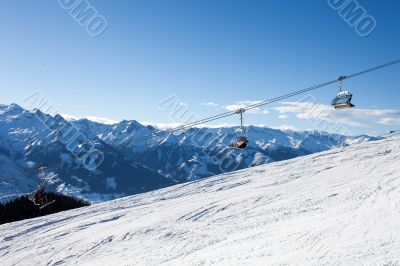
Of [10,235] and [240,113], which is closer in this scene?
[240,113]

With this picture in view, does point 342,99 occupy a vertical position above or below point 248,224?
above

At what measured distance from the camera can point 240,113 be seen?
17484 mm

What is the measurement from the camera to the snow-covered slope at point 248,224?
47.6ft

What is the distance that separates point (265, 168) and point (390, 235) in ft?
84.8

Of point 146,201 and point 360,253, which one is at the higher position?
Result: point 360,253

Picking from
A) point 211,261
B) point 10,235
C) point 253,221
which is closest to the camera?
point 211,261

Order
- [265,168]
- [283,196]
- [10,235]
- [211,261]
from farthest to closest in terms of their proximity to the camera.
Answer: [265,168]
[10,235]
[283,196]
[211,261]

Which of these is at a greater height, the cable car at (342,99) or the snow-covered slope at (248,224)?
the cable car at (342,99)

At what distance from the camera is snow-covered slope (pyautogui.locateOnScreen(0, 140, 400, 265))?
14513 millimetres

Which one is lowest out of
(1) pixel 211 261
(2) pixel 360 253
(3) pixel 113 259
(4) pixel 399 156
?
(3) pixel 113 259

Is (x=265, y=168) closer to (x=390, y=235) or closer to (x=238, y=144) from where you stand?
(x=238, y=144)

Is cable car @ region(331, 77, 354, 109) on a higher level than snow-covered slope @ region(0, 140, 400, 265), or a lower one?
higher

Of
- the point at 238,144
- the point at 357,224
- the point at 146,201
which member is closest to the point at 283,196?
the point at 238,144

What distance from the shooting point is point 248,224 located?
821 inches
